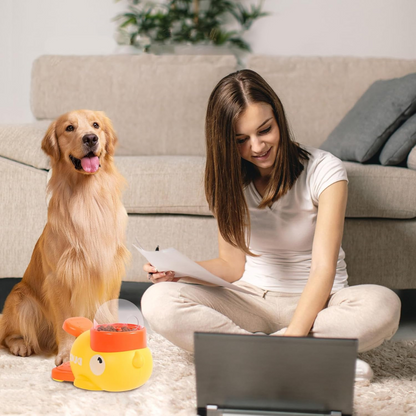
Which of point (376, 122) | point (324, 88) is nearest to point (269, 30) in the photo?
point (324, 88)

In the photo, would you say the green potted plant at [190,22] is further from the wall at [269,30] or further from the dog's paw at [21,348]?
the dog's paw at [21,348]

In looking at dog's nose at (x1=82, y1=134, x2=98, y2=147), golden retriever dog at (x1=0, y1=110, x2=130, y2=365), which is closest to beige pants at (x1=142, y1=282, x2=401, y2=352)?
golden retriever dog at (x1=0, y1=110, x2=130, y2=365)

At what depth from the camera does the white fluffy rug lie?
1.11 meters

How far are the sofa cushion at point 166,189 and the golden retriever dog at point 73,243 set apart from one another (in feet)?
1.21

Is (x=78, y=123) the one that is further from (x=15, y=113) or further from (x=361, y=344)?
(x=15, y=113)

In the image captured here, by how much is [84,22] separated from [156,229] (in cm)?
202

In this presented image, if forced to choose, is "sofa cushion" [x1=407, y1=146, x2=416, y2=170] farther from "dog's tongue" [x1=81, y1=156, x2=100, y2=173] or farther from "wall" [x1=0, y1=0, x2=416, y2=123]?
"wall" [x1=0, y1=0, x2=416, y2=123]

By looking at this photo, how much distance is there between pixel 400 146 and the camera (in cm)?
195

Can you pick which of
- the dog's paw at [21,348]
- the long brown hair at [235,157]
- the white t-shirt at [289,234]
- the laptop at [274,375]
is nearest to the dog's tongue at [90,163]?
the long brown hair at [235,157]

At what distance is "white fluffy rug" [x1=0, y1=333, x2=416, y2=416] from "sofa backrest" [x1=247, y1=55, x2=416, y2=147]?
133 centimetres

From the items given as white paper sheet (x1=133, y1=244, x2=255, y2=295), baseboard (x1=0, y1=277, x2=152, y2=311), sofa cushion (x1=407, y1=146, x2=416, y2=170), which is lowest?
baseboard (x1=0, y1=277, x2=152, y2=311)

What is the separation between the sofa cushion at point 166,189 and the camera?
1.86 metres

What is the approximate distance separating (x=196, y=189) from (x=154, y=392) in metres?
0.82

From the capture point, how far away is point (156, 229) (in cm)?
189
